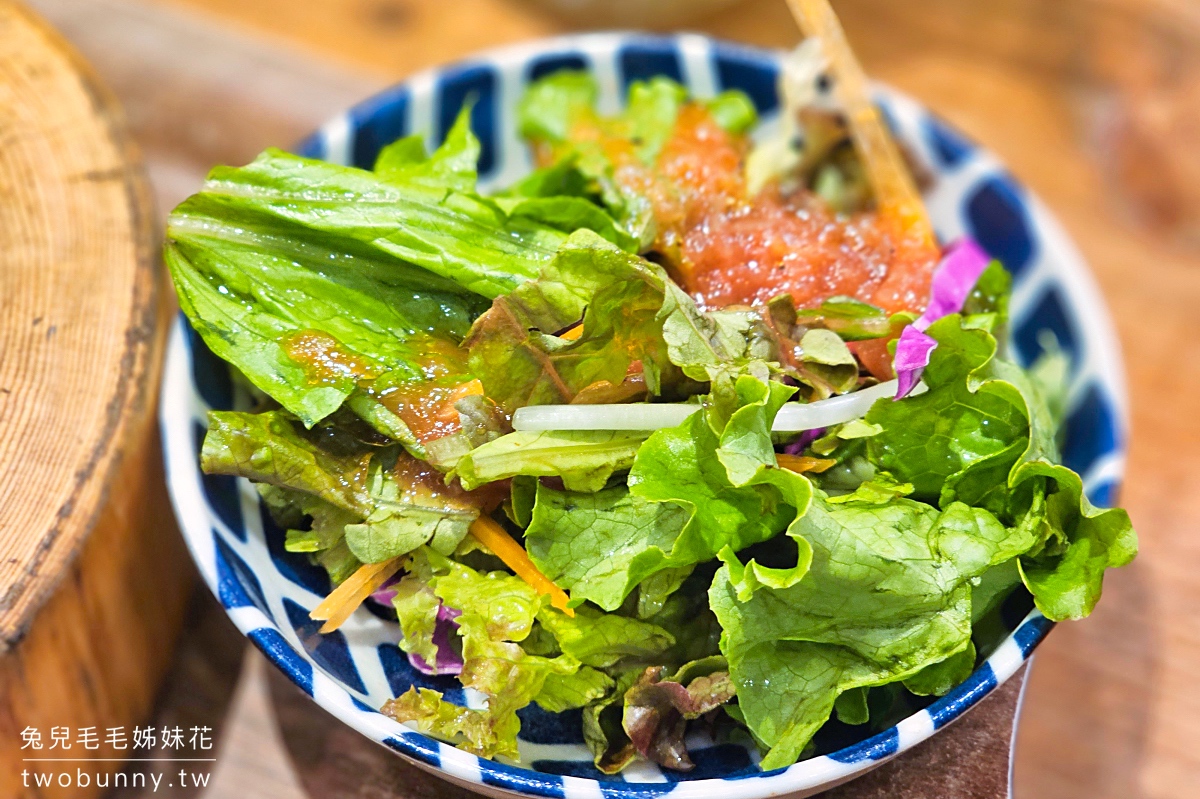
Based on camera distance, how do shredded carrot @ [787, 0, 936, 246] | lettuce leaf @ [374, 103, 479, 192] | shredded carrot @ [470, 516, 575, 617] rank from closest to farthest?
shredded carrot @ [470, 516, 575, 617] < lettuce leaf @ [374, 103, 479, 192] < shredded carrot @ [787, 0, 936, 246]

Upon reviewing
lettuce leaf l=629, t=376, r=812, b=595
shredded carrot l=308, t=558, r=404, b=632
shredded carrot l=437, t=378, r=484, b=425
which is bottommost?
shredded carrot l=308, t=558, r=404, b=632

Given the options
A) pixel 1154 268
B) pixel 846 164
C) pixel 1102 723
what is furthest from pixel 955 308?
pixel 1154 268

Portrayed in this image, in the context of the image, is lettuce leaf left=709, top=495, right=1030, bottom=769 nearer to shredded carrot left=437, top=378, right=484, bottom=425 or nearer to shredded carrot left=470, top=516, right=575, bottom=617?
shredded carrot left=470, top=516, right=575, bottom=617

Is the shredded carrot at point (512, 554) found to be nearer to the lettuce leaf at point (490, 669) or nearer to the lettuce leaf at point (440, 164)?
the lettuce leaf at point (490, 669)

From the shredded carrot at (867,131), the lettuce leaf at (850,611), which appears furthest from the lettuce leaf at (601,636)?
the shredded carrot at (867,131)

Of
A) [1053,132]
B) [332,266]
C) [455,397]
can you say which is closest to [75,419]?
[332,266]

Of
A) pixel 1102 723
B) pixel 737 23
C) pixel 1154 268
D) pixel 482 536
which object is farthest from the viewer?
pixel 737 23

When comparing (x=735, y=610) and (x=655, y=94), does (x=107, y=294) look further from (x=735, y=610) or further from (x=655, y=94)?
(x=735, y=610)

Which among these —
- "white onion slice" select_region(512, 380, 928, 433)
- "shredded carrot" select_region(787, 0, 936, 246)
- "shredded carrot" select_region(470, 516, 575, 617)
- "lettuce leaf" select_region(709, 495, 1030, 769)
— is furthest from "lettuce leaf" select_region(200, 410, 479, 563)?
"shredded carrot" select_region(787, 0, 936, 246)
